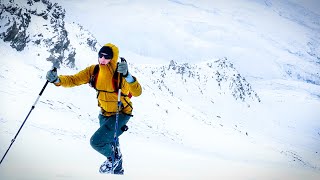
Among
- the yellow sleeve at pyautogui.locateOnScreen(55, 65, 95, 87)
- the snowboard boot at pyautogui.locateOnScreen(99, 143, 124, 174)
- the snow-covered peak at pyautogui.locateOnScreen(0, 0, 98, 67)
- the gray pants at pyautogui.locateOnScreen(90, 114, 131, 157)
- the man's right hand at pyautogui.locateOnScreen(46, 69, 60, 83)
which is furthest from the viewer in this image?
the snow-covered peak at pyautogui.locateOnScreen(0, 0, 98, 67)

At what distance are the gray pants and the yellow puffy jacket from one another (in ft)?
0.49

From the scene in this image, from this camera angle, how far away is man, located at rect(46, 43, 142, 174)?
23.2ft

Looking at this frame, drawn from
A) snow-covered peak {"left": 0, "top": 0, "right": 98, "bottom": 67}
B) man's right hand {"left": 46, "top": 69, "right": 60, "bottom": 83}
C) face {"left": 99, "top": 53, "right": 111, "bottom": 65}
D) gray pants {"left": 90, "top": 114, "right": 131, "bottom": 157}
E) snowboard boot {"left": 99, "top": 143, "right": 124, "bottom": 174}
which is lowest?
snowboard boot {"left": 99, "top": 143, "right": 124, "bottom": 174}

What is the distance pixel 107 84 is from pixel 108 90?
132mm

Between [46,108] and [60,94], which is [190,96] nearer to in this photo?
[60,94]

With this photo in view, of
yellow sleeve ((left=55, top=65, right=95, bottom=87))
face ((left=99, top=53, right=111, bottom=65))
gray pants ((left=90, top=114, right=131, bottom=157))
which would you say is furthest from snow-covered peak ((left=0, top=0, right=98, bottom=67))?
face ((left=99, top=53, right=111, bottom=65))

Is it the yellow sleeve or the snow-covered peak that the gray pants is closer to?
the yellow sleeve

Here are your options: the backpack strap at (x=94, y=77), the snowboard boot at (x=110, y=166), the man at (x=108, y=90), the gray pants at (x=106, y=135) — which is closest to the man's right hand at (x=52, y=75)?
the man at (x=108, y=90)

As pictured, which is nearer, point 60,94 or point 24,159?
point 24,159

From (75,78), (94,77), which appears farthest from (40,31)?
(94,77)

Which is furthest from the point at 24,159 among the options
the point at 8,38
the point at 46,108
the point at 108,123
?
the point at 8,38

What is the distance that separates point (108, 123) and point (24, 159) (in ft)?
7.92

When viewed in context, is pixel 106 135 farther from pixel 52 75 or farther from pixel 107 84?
pixel 52 75

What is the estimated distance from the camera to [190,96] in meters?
61.3
